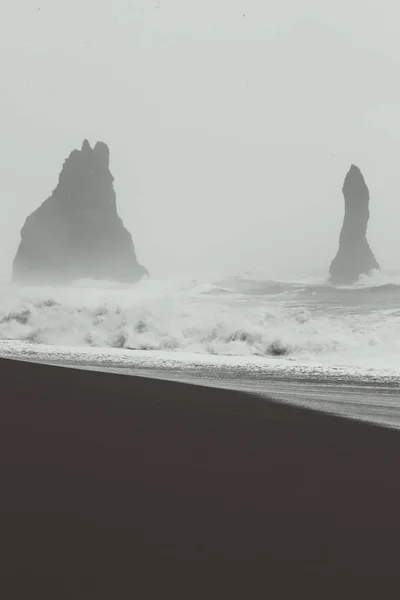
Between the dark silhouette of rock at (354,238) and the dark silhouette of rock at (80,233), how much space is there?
21.4 meters

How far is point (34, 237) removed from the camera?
298ft

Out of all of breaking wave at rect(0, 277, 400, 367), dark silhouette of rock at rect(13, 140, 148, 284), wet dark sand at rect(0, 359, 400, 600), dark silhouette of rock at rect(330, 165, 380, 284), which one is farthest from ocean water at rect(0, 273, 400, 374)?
dark silhouette of rock at rect(13, 140, 148, 284)

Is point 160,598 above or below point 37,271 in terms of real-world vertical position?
below

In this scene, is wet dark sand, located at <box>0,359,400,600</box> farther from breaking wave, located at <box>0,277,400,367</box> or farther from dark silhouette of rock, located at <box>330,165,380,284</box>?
dark silhouette of rock, located at <box>330,165,380,284</box>

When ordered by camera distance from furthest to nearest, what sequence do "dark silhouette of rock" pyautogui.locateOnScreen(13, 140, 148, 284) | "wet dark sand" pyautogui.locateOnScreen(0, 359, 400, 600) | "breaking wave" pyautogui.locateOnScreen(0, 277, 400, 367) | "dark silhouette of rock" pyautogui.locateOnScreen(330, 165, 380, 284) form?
"dark silhouette of rock" pyautogui.locateOnScreen(13, 140, 148, 284)
"dark silhouette of rock" pyautogui.locateOnScreen(330, 165, 380, 284)
"breaking wave" pyautogui.locateOnScreen(0, 277, 400, 367)
"wet dark sand" pyautogui.locateOnScreen(0, 359, 400, 600)

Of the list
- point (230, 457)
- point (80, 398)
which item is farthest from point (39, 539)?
point (80, 398)

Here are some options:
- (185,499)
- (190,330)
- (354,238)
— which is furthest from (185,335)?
(354,238)

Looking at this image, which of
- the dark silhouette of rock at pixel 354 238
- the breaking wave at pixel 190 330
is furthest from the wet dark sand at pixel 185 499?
the dark silhouette of rock at pixel 354 238

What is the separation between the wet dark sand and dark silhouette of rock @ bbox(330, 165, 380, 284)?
245ft

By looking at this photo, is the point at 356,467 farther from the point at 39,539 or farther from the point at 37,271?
the point at 37,271

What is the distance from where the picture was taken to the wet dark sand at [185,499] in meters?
2.67

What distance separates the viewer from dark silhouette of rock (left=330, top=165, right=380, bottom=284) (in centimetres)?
8631

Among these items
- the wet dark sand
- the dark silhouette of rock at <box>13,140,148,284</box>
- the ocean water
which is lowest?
the wet dark sand

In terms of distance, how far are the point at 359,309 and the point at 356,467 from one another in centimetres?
4063
